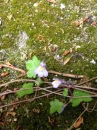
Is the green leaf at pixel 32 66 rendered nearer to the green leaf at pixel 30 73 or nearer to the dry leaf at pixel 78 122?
the green leaf at pixel 30 73

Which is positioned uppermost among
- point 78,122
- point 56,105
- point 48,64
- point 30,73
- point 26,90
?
point 48,64

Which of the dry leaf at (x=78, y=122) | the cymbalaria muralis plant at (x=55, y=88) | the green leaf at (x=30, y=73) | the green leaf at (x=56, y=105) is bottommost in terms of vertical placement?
the dry leaf at (x=78, y=122)

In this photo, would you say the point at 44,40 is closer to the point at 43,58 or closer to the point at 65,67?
the point at 43,58

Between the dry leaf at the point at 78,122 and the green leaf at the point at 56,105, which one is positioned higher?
the green leaf at the point at 56,105

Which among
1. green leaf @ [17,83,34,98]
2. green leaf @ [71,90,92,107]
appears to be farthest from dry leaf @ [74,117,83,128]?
green leaf @ [17,83,34,98]

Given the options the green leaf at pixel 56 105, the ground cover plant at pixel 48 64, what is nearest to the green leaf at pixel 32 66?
the ground cover plant at pixel 48 64

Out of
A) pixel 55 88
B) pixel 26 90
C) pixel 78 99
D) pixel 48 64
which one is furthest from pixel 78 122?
pixel 48 64

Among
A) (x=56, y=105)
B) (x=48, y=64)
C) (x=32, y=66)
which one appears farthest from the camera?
(x=48, y=64)

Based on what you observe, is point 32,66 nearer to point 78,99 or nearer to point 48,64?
point 48,64
